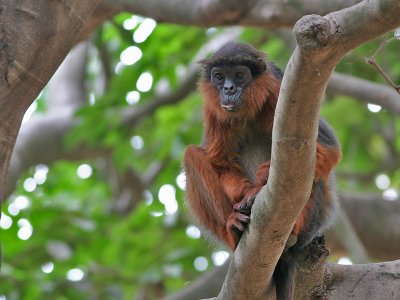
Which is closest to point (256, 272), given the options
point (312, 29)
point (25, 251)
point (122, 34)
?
point (312, 29)

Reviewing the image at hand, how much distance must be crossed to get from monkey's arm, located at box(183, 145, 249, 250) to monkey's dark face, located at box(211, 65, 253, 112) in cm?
45

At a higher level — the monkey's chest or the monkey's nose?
the monkey's nose

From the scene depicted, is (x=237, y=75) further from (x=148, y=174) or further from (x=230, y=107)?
(x=148, y=174)

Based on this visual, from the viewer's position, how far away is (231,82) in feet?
21.5

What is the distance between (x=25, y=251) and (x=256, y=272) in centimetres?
640

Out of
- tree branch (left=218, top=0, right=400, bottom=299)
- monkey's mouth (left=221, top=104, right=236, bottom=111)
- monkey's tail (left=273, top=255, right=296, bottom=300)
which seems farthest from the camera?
monkey's mouth (left=221, top=104, right=236, bottom=111)

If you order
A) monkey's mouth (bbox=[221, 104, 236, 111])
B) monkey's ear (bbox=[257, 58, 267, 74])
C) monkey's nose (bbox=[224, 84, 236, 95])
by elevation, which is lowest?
monkey's mouth (bbox=[221, 104, 236, 111])

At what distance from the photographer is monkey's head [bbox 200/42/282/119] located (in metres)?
6.36

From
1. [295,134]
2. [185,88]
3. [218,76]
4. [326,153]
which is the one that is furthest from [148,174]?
[295,134]

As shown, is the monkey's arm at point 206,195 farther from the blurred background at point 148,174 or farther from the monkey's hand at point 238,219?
the blurred background at point 148,174

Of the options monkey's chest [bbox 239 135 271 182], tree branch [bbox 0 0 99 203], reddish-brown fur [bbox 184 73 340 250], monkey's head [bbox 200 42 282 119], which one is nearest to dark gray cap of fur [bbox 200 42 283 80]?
monkey's head [bbox 200 42 282 119]

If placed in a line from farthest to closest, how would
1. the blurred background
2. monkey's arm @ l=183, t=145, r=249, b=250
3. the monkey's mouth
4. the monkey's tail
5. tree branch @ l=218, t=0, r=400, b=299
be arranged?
the blurred background → the monkey's mouth → monkey's arm @ l=183, t=145, r=249, b=250 → the monkey's tail → tree branch @ l=218, t=0, r=400, b=299

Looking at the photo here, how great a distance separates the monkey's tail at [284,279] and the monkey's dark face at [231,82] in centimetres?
148

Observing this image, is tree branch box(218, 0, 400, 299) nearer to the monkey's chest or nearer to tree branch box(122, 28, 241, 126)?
the monkey's chest
